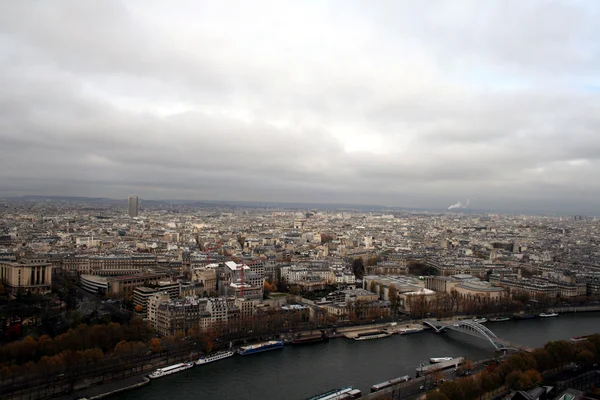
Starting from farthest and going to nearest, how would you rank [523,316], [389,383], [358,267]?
[358,267] → [523,316] → [389,383]

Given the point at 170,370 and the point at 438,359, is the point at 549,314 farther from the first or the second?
the point at 170,370

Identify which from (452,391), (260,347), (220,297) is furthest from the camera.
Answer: (220,297)

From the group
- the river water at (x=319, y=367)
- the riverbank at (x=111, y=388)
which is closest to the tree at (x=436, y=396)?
the river water at (x=319, y=367)

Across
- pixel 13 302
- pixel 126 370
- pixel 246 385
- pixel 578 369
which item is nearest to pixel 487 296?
pixel 578 369

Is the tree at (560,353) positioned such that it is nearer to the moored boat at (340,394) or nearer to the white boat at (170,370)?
the moored boat at (340,394)

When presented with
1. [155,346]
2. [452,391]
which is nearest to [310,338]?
[155,346]
